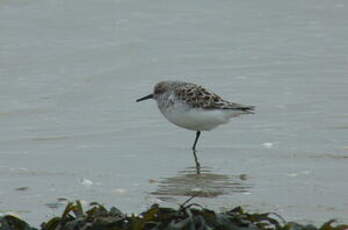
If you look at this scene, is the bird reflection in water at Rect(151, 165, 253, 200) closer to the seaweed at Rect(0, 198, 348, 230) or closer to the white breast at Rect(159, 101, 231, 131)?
the white breast at Rect(159, 101, 231, 131)

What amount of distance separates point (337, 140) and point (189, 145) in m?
1.20

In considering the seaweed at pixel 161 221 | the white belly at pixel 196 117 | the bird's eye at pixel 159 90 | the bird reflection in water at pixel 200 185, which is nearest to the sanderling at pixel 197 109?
the white belly at pixel 196 117

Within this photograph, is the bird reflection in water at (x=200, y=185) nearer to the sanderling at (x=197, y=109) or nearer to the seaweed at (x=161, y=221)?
the sanderling at (x=197, y=109)

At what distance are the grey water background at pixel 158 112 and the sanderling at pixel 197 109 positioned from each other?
181 millimetres

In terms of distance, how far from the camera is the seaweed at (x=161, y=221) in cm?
393

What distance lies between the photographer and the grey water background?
18.5 ft

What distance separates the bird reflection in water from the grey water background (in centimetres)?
1

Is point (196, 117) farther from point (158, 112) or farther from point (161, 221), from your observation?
point (161, 221)

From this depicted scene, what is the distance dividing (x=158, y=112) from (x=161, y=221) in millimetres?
4093

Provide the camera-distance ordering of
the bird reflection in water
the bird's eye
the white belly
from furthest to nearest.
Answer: the bird's eye → the white belly → the bird reflection in water

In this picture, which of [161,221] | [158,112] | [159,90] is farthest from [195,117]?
[161,221]

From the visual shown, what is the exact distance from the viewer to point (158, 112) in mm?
8086

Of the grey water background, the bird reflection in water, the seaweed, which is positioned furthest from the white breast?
the seaweed

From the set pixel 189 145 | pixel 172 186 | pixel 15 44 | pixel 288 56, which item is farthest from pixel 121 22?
pixel 172 186
